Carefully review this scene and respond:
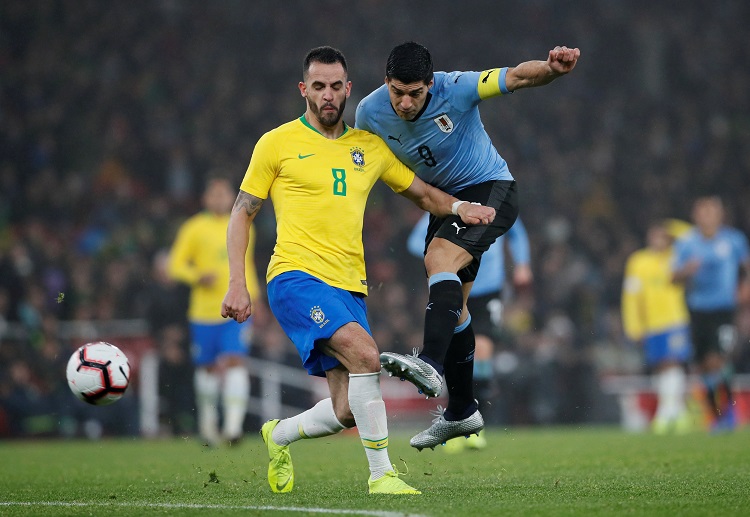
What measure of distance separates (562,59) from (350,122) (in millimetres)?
11060

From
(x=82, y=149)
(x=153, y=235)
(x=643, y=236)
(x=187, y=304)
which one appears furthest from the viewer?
(x=643, y=236)

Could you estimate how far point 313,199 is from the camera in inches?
232

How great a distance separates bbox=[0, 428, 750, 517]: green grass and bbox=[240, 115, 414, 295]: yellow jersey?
117 centimetres

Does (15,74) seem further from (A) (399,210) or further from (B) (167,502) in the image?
(B) (167,502)

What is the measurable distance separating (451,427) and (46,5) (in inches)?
528

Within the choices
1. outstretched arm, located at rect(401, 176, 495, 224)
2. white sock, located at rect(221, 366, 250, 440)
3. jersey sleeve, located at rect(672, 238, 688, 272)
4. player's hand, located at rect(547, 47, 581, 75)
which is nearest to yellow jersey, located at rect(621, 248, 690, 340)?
jersey sleeve, located at rect(672, 238, 688, 272)

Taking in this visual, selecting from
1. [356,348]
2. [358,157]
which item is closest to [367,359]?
[356,348]

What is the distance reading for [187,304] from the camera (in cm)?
1459

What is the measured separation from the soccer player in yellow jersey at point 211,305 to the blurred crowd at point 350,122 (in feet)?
7.30

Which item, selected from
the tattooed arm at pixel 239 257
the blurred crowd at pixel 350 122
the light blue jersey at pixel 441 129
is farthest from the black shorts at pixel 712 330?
the tattooed arm at pixel 239 257

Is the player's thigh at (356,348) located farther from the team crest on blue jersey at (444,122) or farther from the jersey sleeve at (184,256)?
the jersey sleeve at (184,256)

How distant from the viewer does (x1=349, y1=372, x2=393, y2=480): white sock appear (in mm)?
5656

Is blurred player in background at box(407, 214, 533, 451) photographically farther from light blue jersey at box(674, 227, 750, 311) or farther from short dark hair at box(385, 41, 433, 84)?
light blue jersey at box(674, 227, 750, 311)

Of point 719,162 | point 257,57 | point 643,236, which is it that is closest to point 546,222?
point 643,236
